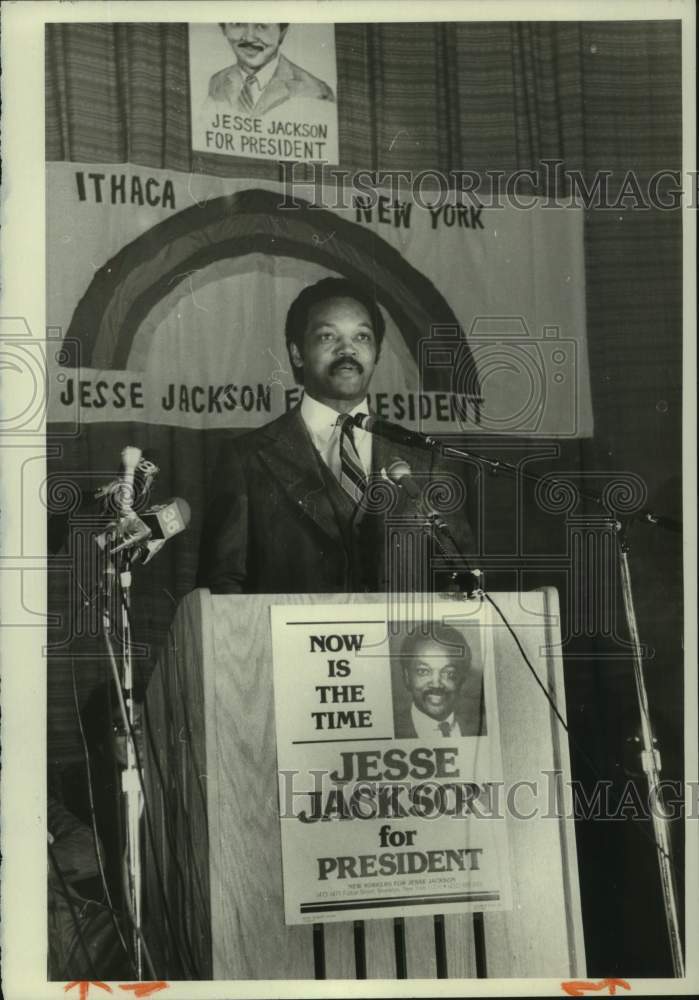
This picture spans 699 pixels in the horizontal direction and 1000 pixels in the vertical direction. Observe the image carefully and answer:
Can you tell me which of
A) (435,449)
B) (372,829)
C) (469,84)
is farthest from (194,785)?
(469,84)

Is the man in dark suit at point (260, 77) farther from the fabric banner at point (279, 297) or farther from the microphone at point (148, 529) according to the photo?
the microphone at point (148, 529)

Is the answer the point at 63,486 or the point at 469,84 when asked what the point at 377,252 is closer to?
the point at 469,84

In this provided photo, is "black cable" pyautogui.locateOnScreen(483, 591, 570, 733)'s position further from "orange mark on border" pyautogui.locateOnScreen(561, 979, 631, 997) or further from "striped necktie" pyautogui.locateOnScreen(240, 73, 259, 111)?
"striped necktie" pyautogui.locateOnScreen(240, 73, 259, 111)

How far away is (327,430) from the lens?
1932mm

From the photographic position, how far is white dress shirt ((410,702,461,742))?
1.85m

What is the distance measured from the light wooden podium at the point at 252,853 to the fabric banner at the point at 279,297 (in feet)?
1.36

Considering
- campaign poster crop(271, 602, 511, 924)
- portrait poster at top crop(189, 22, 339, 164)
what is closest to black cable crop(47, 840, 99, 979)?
campaign poster crop(271, 602, 511, 924)

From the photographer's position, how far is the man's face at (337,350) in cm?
192

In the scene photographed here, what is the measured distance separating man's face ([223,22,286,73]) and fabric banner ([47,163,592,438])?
23 cm

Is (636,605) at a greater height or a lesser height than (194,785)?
greater

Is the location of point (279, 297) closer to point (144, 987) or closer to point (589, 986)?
point (144, 987)

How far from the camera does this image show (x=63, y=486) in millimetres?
1908

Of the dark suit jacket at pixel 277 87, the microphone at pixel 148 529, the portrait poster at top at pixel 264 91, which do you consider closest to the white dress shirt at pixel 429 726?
the microphone at pixel 148 529

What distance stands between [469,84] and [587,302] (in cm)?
47
